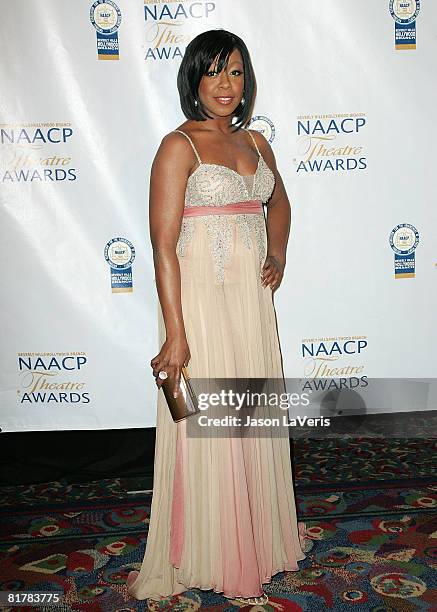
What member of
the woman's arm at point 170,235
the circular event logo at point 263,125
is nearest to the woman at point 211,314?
the woman's arm at point 170,235

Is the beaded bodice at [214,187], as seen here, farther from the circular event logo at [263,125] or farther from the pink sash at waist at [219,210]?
the circular event logo at [263,125]

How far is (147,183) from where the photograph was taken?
132 inches

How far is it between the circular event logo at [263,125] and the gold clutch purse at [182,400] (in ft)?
4.61

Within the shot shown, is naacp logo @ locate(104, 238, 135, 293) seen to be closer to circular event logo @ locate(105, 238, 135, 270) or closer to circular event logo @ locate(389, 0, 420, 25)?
circular event logo @ locate(105, 238, 135, 270)

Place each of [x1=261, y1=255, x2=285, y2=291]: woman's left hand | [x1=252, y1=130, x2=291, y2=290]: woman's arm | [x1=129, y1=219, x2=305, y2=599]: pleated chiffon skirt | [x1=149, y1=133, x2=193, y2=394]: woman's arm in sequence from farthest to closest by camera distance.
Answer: [x1=252, y1=130, x2=291, y2=290]: woman's arm → [x1=261, y1=255, x2=285, y2=291]: woman's left hand → [x1=129, y1=219, x2=305, y2=599]: pleated chiffon skirt → [x1=149, y1=133, x2=193, y2=394]: woman's arm

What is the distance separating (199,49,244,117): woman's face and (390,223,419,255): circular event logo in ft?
4.33

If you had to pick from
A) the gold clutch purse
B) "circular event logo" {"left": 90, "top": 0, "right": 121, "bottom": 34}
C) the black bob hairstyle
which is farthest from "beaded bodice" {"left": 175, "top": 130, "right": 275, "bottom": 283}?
"circular event logo" {"left": 90, "top": 0, "right": 121, "bottom": 34}

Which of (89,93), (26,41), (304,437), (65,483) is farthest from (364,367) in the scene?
(26,41)

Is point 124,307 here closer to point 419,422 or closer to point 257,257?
point 257,257

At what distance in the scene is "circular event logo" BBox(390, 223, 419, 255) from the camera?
3.50 m

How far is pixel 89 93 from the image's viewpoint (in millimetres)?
3268

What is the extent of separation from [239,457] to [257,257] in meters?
0.68

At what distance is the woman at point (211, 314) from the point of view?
7.89 feet

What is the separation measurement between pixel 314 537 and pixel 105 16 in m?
2.38
